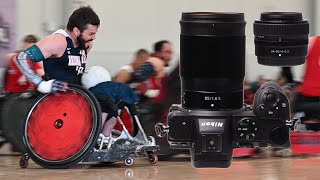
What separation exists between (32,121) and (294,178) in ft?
7.79

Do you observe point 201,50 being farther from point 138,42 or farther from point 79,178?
point 138,42

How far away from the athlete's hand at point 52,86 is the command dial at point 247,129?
108 inches

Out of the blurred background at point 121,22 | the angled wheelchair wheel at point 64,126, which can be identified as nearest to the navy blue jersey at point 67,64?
the angled wheelchair wheel at point 64,126

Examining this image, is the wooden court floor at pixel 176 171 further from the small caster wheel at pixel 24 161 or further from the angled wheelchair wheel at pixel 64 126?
the angled wheelchair wheel at pixel 64 126

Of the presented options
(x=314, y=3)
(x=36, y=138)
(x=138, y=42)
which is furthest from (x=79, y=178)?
(x=314, y=3)

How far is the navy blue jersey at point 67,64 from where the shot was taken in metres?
9.25

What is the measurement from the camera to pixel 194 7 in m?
15.0

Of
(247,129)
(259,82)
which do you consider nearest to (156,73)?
(259,82)

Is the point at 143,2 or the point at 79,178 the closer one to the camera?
the point at 79,178

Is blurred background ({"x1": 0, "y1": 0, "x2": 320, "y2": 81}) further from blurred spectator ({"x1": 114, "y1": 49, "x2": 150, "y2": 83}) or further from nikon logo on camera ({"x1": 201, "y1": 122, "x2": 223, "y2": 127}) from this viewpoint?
nikon logo on camera ({"x1": 201, "y1": 122, "x2": 223, "y2": 127})

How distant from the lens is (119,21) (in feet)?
47.6

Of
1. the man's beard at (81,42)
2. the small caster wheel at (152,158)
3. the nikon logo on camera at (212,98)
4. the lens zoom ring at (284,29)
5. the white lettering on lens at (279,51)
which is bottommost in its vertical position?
the small caster wheel at (152,158)

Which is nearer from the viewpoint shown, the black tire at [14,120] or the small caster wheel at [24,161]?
the small caster wheel at [24,161]

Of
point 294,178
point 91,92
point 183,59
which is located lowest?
point 294,178
